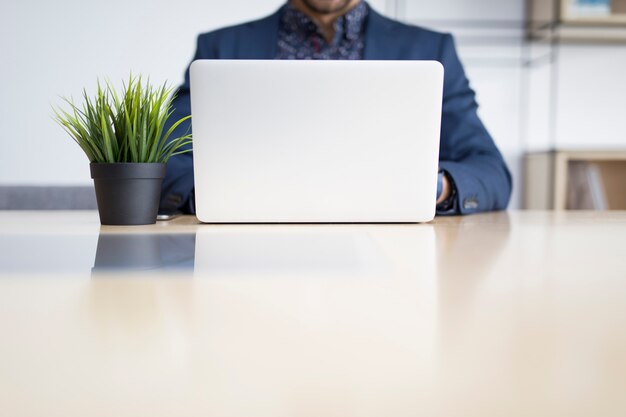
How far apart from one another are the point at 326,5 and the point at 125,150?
1.20 m

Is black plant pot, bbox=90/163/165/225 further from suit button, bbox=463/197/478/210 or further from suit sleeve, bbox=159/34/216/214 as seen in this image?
suit button, bbox=463/197/478/210

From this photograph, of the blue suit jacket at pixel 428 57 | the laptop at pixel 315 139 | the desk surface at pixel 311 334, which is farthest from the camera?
the blue suit jacket at pixel 428 57

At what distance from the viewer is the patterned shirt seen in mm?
1938

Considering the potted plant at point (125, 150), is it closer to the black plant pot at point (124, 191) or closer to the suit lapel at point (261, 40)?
the black plant pot at point (124, 191)

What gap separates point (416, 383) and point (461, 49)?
10.4 feet

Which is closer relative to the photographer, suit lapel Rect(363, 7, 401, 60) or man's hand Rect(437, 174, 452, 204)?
man's hand Rect(437, 174, 452, 204)


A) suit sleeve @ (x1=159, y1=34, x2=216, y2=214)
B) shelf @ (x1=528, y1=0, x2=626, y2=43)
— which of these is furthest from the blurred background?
suit sleeve @ (x1=159, y1=34, x2=216, y2=214)

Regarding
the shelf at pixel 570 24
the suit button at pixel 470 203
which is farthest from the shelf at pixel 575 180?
the suit button at pixel 470 203

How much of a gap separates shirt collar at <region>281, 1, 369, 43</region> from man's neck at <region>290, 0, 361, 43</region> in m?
0.01

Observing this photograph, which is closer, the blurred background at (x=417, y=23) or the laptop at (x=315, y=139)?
the laptop at (x=315, y=139)

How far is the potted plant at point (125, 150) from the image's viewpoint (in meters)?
0.87

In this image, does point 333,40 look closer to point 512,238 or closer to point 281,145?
point 281,145

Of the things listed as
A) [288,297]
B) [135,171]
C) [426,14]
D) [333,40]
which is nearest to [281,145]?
[135,171]

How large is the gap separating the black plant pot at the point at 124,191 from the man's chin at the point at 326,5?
1189 mm
